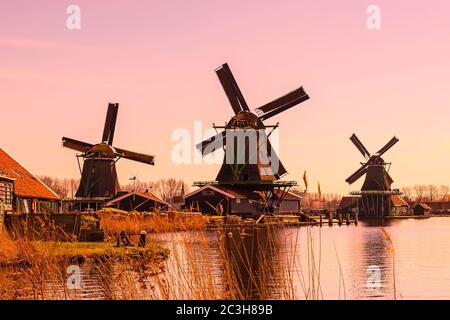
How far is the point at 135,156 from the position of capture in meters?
56.8

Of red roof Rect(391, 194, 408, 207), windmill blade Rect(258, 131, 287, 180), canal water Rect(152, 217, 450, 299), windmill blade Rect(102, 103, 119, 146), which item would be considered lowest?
canal water Rect(152, 217, 450, 299)

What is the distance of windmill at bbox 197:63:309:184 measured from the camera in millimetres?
52844

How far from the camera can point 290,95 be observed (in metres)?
52.6

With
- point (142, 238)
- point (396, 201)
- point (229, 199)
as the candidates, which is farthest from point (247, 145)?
point (396, 201)

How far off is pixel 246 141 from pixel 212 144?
2.80 meters

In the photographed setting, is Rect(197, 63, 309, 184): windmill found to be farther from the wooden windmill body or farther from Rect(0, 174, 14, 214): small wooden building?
Rect(0, 174, 14, 214): small wooden building

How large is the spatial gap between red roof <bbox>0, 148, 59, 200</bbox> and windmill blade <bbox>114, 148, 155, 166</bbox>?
15.0 meters

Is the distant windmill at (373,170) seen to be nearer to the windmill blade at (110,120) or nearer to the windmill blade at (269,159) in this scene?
the windmill blade at (269,159)

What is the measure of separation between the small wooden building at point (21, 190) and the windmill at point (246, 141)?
16.3 meters

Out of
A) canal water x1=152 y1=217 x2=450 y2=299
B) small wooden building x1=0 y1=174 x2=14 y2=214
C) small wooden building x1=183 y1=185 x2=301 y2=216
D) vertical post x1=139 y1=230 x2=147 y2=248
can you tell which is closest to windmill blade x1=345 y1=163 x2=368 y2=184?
small wooden building x1=183 y1=185 x2=301 y2=216

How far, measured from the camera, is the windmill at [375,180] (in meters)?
81.8
